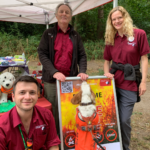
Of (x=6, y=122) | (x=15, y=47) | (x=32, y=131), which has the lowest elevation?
(x=32, y=131)

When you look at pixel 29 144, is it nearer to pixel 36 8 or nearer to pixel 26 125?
pixel 26 125

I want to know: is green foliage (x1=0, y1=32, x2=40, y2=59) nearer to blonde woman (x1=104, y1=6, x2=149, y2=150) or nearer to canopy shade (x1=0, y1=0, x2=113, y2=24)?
canopy shade (x1=0, y1=0, x2=113, y2=24)

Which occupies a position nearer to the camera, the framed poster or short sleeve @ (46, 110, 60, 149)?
short sleeve @ (46, 110, 60, 149)

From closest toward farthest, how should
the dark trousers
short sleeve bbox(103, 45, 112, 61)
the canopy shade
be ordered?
the dark trousers → short sleeve bbox(103, 45, 112, 61) → the canopy shade

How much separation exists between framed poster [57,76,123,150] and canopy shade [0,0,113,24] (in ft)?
6.18

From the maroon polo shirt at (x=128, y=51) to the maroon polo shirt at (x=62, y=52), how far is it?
23.5 inches

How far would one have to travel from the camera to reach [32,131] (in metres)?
1.45

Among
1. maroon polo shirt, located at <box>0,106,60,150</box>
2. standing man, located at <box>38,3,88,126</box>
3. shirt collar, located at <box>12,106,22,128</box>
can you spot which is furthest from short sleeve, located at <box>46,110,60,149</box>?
standing man, located at <box>38,3,88,126</box>

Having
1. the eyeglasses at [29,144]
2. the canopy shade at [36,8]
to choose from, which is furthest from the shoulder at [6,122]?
the canopy shade at [36,8]

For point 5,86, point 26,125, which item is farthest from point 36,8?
point 26,125

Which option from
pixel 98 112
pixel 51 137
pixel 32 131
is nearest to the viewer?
pixel 32 131

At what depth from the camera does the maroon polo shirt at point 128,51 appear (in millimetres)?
1945

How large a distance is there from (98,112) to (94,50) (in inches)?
406

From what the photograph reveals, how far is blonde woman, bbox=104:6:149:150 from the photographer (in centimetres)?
196
